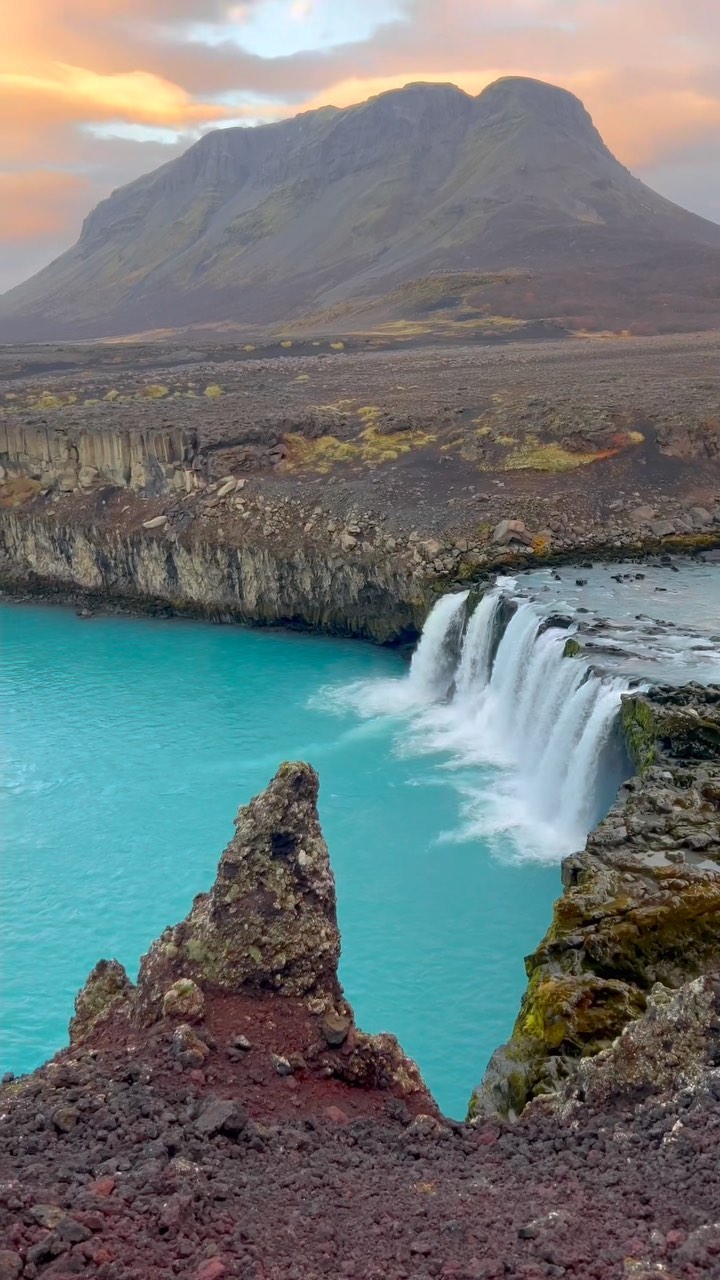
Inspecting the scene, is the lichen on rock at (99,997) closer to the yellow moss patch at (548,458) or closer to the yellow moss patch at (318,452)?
the yellow moss patch at (548,458)

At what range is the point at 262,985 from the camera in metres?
11.7

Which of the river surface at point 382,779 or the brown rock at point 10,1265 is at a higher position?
the brown rock at point 10,1265

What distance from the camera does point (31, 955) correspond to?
21609 millimetres

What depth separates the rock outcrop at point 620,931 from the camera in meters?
13.0

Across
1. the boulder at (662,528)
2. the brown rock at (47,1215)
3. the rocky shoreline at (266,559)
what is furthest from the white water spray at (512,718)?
the brown rock at (47,1215)

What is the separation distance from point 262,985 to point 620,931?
558cm

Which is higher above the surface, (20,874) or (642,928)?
(642,928)

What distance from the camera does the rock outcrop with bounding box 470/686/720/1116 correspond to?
12992 millimetres

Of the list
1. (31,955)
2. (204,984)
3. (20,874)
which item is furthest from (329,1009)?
(20,874)

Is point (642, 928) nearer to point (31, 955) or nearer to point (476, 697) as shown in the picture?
point (31, 955)

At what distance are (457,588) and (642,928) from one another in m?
23.0

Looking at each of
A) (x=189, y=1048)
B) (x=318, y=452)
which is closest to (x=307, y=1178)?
(x=189, y=1048)

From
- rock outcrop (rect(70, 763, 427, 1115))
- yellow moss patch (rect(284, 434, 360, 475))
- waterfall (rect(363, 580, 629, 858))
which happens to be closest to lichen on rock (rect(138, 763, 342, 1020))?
rock outcrop (rect(70, 763, 427, 1115))

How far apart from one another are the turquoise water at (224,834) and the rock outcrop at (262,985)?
21.4 feet
